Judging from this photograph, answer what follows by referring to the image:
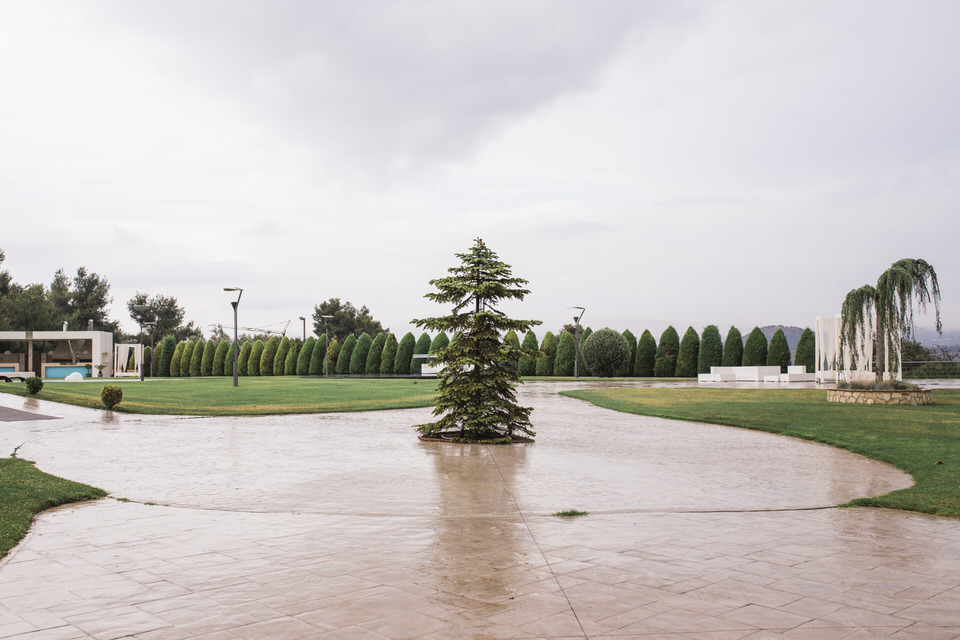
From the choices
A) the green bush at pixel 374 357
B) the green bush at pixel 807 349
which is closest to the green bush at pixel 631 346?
the green bush at pixel 807 349

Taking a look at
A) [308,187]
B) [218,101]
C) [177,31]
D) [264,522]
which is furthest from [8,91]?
[264,522]

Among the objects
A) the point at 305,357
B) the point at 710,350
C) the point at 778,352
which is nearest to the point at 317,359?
the point at 305,357

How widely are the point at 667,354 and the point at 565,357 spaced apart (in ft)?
26.4

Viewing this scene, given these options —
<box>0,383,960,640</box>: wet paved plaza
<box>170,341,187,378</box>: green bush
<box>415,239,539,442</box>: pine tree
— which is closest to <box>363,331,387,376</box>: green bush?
<box>170,341,187,378</box>: green bush

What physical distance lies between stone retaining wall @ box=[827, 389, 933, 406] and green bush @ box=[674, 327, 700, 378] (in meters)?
29.6

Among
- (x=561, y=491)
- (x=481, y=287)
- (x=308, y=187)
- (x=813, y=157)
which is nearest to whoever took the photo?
(x=561, y=491)

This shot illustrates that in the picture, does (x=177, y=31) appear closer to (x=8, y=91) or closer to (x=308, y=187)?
(x=8, y=91)

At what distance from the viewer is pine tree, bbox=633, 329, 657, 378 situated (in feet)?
167

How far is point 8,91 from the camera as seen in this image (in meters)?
15.2

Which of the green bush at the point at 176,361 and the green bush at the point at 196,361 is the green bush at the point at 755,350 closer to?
the green bush at the point at 196,361

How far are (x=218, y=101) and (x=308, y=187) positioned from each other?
25.4 feet

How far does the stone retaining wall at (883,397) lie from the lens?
18625 mm

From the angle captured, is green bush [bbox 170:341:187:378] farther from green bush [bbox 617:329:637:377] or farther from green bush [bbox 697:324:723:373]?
green bush [bbox 697:324:723:373]

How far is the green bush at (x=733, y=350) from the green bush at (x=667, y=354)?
362cm
